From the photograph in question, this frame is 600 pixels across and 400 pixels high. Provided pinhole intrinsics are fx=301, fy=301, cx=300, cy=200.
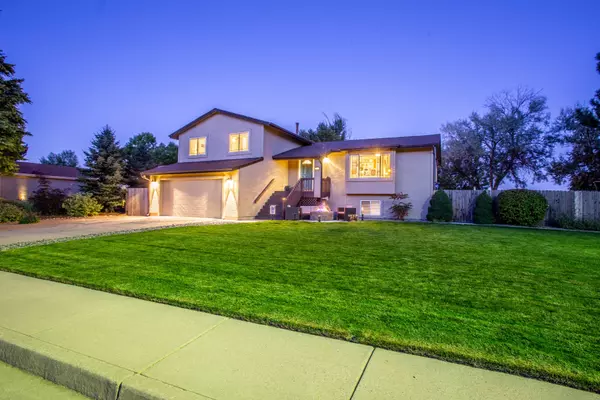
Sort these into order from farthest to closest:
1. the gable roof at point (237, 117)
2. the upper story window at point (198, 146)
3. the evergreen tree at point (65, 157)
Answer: the evergreen tree at point (65, 157) < the upper story window at point (198, 146) < the gable roof at point (237, 117)

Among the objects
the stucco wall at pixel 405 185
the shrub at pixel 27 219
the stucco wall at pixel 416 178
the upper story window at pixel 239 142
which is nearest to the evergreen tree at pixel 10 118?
the shrub at pixel 27 219

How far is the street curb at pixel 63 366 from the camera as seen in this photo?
2201 millimetres

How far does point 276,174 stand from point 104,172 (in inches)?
506

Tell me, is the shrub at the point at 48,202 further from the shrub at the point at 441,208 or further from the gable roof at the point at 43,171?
the shrub at the point at 441,208

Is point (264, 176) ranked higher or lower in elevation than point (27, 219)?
higher

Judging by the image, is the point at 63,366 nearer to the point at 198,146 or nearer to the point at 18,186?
the point at 198,146

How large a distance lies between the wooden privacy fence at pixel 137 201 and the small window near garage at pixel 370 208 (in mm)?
14272

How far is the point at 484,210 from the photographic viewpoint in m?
15.0

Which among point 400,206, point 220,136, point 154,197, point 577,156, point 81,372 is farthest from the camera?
point 577,156

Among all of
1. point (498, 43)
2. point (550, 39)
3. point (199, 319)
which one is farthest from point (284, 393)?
point (550, 39)

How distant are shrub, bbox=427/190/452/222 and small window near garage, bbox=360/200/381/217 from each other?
283 cm

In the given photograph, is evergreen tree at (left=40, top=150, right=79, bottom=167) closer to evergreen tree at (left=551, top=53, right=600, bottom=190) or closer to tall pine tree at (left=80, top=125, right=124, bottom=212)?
tall pine tree at (left=80, top=125, right=124, bottom=212)

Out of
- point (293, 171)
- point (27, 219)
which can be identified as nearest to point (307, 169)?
point (293, 171)

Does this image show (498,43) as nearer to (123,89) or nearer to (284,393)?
(284,393)
